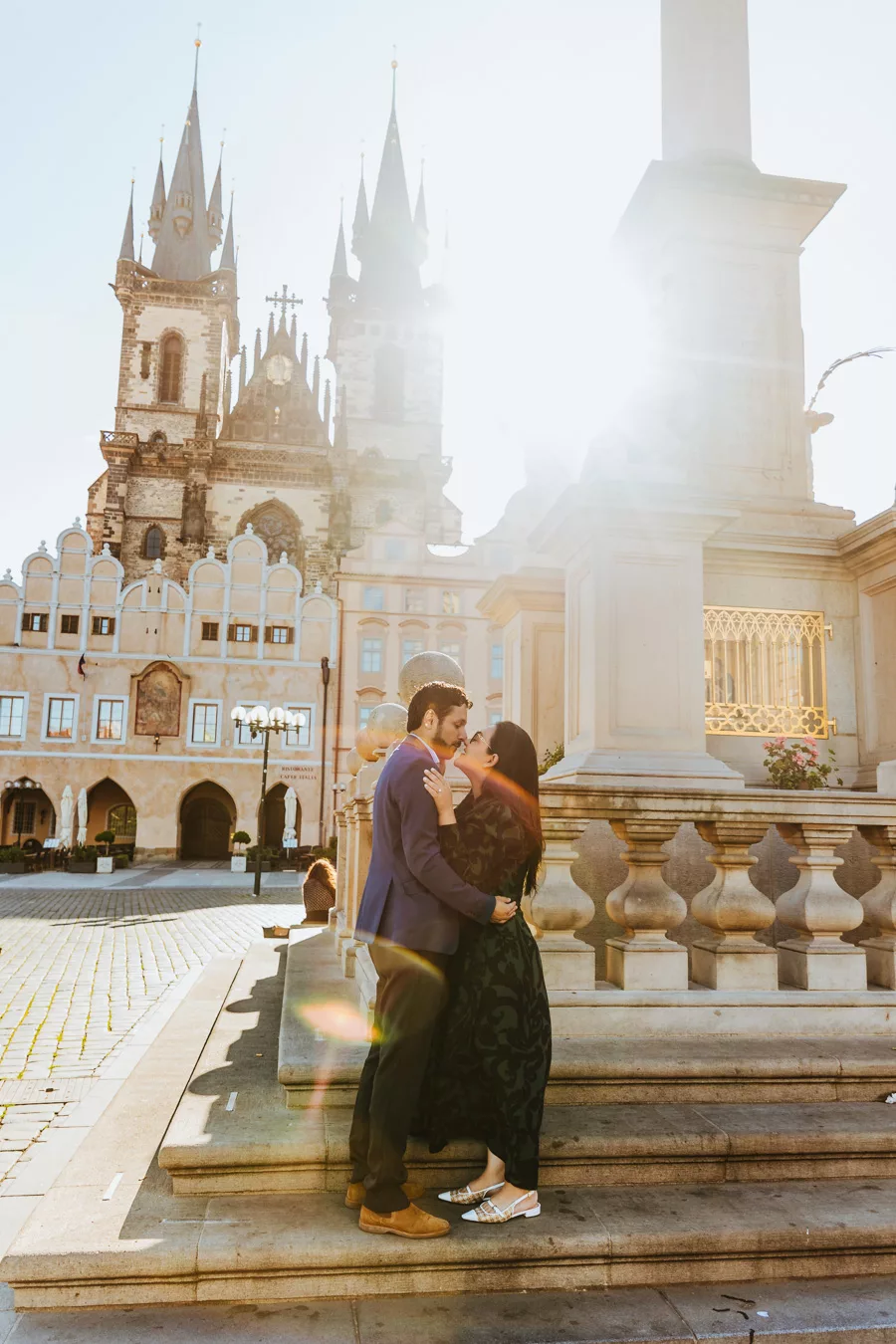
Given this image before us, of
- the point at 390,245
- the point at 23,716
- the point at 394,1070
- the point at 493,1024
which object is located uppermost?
the point at 390,245

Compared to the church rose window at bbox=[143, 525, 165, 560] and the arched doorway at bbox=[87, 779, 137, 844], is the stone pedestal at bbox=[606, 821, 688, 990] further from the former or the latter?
the church rose window at bbox=[143, 525, 165, 560]

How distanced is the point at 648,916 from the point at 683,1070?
0.54 metres

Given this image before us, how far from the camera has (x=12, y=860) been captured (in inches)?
1046

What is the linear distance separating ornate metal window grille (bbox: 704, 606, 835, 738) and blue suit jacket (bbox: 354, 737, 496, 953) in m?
2.76

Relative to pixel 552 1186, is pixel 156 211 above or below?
above

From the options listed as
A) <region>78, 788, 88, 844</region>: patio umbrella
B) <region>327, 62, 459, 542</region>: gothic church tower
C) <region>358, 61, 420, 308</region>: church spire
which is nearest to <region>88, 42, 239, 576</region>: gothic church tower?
<region>327, 62, 459, 542</region>: gothic church tower

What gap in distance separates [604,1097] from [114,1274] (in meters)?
1.62

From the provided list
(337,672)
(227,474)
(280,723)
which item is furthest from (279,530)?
(280,723)

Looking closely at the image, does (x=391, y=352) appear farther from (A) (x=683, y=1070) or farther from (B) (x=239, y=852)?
(A) (x=683, y=1070)

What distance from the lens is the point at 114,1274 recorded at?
259 centimetres

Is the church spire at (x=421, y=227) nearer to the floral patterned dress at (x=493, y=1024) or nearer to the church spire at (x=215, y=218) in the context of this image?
the church spire at (x=215, y=218)

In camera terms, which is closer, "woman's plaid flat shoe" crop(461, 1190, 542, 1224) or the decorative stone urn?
"woman's plaid flat shoe" crop(461, 1190, 542, 1224)

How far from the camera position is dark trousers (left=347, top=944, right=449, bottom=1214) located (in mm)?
2725

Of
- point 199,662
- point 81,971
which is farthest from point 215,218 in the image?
point 81,971
